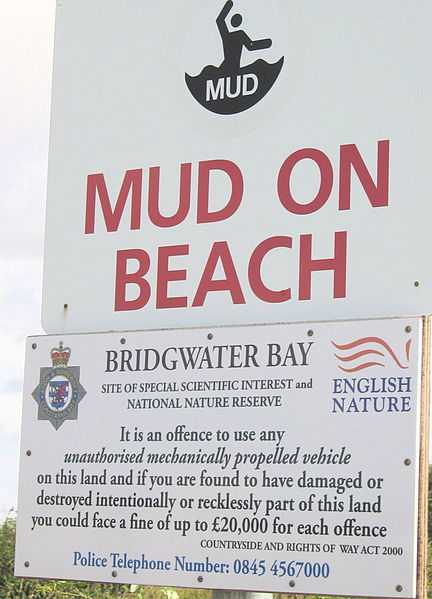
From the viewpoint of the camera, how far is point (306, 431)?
370 cm

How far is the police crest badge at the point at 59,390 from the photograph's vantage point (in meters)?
4.10

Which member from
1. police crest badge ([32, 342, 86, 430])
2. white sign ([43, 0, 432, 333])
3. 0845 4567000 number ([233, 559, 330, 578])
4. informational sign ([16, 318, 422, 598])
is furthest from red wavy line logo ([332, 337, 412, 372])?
police crest badge ([32, 342, 86, 430])

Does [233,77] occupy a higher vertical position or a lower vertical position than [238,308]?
higher

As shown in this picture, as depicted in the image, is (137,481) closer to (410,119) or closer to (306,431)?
(306,431)

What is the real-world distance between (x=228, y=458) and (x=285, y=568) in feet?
1.31

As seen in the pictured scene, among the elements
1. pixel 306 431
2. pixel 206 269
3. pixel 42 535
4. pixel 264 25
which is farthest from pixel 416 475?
pixel 264 25

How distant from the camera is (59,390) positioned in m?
4.13

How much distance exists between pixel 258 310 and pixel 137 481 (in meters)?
0.70

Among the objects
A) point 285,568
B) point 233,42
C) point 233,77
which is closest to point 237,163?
point 233,77

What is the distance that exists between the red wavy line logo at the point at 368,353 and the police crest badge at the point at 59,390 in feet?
3.21

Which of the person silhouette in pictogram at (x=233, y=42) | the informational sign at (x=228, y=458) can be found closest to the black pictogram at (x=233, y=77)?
the person silhouette in pictogram at (x=233, y=42)

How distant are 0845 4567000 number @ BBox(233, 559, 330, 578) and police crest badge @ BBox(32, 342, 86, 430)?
817 mm

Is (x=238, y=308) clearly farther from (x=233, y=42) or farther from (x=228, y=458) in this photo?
(x=233, y=42)

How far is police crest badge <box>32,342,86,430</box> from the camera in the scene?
4.10 metres
